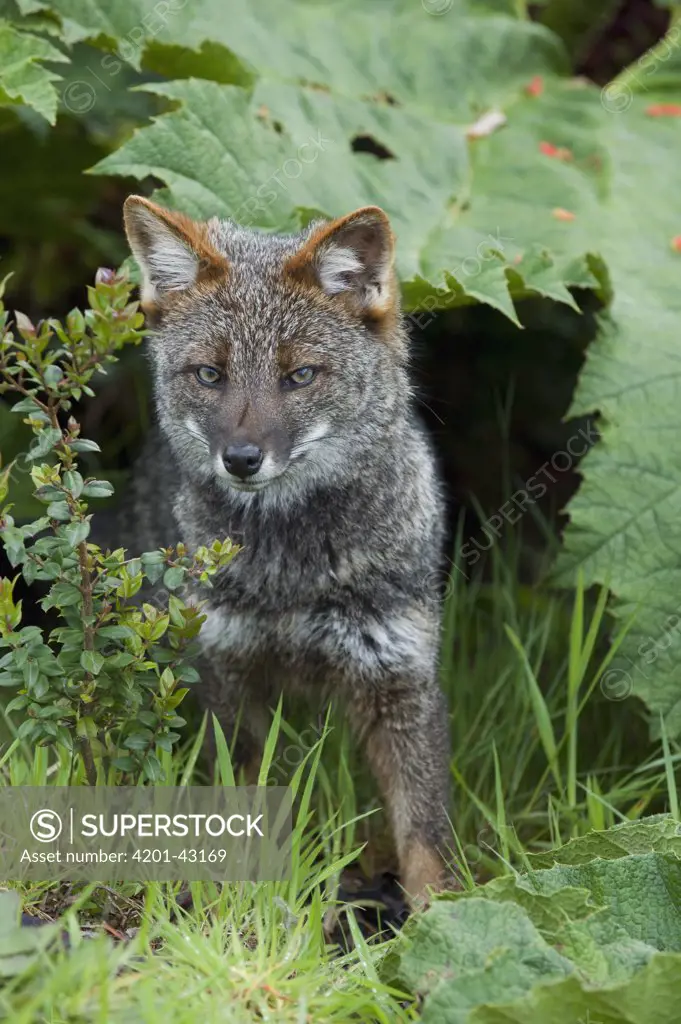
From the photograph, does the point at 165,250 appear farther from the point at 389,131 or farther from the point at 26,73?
the point at 389,131

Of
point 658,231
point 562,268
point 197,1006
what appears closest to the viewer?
point 197,1006

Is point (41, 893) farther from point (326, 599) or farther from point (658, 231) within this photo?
point (658, 231)

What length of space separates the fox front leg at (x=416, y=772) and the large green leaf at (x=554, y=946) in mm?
855

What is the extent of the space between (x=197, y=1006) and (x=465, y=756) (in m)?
2.06

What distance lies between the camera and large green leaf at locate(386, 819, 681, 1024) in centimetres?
281

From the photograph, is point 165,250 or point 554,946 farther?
point 165,250

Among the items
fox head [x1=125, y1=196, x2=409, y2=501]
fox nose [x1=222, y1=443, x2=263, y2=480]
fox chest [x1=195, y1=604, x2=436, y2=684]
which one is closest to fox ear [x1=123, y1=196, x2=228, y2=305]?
fox head [x1=125, y1=196, x2=409, y2=501]

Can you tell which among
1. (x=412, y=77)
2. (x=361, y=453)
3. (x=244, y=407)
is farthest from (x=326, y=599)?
(x=412, y=77)

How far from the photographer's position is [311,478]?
394 cm

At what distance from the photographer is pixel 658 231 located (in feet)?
16.3

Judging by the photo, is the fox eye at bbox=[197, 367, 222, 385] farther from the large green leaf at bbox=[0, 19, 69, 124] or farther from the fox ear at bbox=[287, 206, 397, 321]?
the large green leaf at bbox=[0, 19, 69, 124]

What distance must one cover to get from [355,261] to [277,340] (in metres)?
0.37

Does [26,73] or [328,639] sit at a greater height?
[26,73]

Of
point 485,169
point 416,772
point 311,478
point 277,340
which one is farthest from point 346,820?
point 485,169
